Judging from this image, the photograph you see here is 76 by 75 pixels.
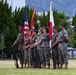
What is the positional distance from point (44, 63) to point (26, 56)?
4.63 ft

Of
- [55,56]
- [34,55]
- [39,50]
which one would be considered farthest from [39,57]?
[55,56]

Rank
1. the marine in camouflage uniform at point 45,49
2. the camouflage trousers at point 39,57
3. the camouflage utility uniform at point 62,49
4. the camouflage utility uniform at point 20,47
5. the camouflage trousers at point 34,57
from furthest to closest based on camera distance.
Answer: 1. the camouflage utility uniform at point 20,47
2. the camouflage trousers at point 34,57
3. the camouflage trousers at point 39,57
4. the marine in camouflage uniform at point 45,49
5. the camouflage utility uniform at point 62,49

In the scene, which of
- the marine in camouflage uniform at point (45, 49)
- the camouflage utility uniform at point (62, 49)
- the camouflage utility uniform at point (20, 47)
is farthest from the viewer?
the camouflage utility uniform at point (20, 47)

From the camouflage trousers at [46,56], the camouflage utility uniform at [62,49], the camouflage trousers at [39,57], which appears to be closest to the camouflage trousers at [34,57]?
the camouflage trousers at [39,57]

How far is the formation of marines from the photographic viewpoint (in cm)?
2302

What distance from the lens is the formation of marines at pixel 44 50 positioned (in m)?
23.0

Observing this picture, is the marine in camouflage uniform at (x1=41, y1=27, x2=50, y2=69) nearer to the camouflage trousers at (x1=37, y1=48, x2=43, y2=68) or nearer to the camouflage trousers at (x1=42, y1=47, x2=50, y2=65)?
the camouflage trousers at (x1=42, y1=47, x2=50, y2=65)

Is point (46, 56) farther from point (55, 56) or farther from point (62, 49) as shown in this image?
point (62, 49)

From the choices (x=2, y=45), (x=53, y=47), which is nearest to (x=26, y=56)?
(x=53, y=47)

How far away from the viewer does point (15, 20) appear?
5294cm

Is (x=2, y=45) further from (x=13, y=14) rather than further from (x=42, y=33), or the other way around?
(x=42, y=33)

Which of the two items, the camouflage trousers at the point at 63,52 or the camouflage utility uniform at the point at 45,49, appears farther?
the camouflage utility uniform at the point at 45,49

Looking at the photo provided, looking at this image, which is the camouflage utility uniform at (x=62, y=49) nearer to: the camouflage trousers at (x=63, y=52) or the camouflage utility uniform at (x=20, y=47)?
the camouflage trousers at (x=63, y=52)

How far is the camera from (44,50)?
23.9 meters
